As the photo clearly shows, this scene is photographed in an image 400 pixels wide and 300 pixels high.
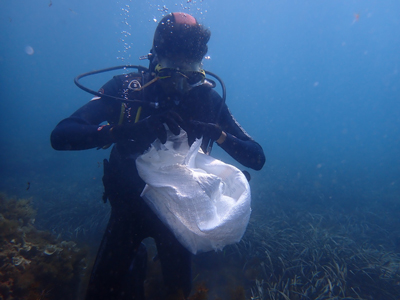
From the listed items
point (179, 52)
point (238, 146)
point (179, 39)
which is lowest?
point (238, 146)

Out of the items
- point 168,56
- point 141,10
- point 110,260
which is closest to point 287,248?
point 110,260

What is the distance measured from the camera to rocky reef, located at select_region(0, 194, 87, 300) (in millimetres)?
3068

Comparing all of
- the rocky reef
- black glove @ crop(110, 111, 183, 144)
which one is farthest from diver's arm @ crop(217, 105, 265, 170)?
the rocky reef

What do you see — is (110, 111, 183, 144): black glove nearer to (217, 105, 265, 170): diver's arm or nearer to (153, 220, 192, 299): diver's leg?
(217, 105, 265, 170): diver's arm

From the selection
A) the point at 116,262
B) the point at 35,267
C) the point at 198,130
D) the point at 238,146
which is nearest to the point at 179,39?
A: the point at 198,130

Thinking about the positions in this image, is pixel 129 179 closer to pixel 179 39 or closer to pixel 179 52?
pixel 179 52

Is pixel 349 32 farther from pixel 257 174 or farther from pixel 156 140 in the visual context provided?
pixel 156 140

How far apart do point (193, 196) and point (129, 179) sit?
930 mm

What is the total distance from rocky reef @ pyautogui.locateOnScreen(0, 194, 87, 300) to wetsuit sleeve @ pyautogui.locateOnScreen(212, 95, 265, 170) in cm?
375

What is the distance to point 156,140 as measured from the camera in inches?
80.2

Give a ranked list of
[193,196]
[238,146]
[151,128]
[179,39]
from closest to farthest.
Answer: [193,196] < [151,128] < [179,39] < [238,146]

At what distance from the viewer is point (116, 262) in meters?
1.97

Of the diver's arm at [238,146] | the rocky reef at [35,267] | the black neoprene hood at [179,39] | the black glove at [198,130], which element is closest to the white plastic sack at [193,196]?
the black glove at [198,130]

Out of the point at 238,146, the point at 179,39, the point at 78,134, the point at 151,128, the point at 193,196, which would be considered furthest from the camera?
the point at 238,146
